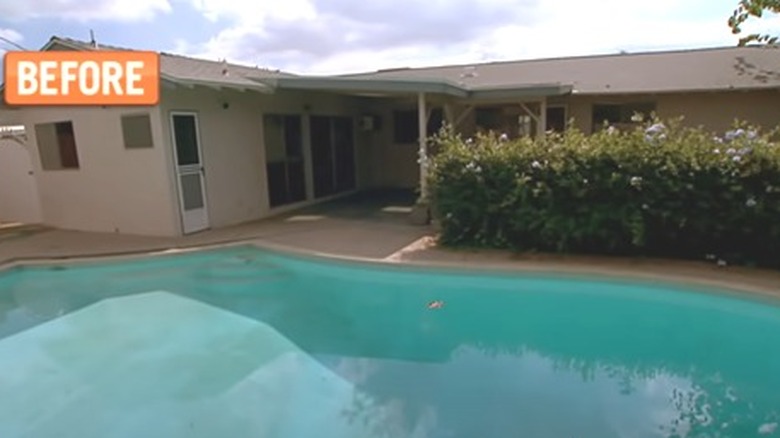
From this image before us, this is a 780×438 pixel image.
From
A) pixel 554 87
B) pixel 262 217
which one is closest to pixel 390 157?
pixel 262 217

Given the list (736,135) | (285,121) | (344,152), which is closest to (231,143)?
(285,121)

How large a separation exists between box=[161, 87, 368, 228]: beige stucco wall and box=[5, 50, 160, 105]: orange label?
543mm

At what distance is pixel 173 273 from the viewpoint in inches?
323

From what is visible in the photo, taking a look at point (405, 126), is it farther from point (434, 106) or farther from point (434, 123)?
point (434, 106)

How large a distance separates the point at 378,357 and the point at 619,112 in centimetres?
1052

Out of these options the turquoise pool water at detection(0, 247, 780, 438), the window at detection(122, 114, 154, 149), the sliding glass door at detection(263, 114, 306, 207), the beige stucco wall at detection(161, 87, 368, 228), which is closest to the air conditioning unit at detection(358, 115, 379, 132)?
the sliding glass door at detection(263, 114, 306, 207)

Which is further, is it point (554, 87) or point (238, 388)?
point (554, 87)

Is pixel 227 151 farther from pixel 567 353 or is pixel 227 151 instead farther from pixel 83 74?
pixel 567 353

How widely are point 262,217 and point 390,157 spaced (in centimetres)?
572

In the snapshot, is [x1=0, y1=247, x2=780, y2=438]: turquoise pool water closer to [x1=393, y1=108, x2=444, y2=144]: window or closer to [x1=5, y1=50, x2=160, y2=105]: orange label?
[x1=5, y1=50, x2=160, y2=105]: orange label

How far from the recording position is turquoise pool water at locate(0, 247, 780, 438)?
163 inches

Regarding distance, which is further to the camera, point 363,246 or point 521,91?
point 521,91

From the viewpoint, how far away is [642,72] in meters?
13.6

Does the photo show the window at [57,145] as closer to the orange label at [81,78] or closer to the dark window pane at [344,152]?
the orange label at [81,78]
